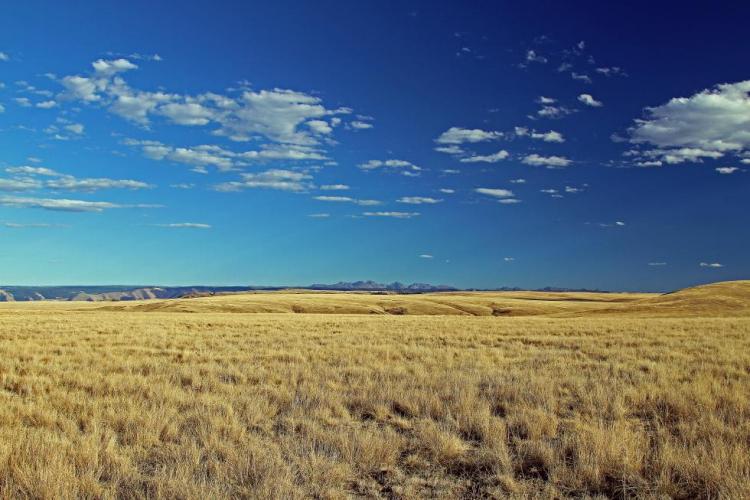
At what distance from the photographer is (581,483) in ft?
20.2

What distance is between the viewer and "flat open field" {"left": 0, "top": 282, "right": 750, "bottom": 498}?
602 centimetres

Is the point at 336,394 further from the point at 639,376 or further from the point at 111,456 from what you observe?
the point at 639,376

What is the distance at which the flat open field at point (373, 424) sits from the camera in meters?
6.02

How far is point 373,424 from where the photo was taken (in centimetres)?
901

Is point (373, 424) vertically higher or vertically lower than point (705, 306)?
lower

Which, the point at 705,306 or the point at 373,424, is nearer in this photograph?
the point at 373,424

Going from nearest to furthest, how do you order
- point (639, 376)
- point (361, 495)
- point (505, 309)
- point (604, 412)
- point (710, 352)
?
1. point (361, 495)
2. point (604, 412)
3. point (639, 376)
4. point (710, 352)
5. point (505, 309)

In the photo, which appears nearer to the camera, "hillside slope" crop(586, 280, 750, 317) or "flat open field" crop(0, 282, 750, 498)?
"flat open field" crop(0, 282, 750, 498)

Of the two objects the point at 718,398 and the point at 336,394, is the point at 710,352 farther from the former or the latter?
the point at 336,394

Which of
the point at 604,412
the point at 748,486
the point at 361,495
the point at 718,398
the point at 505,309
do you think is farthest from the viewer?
the point at 505,309

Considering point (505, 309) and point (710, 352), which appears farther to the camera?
point (505, 309)

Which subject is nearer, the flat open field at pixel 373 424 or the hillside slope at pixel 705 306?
the flat open field at pixel 373 424

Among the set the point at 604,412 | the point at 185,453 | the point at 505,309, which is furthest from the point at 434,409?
the point at 505,309

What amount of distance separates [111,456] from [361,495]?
331cm
